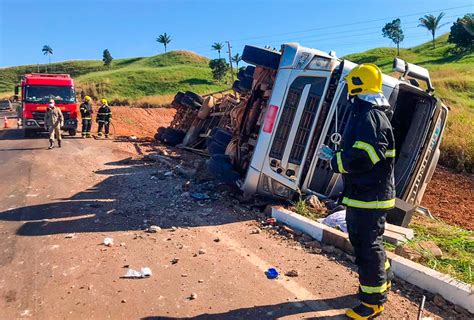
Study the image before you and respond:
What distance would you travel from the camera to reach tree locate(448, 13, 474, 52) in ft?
171

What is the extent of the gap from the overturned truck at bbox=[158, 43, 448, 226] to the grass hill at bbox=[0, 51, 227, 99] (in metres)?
36.8

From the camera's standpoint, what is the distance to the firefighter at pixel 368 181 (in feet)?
10.3

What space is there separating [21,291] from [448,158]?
10.5 metres

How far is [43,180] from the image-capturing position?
8.23 m

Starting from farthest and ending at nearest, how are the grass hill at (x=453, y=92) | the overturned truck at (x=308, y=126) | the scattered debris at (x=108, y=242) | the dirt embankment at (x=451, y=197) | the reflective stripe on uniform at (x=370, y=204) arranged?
the grass hill at (x=453, y=92)
the dirt embankment at (x=451, y=197)
the overturned truck at (x=308, y=126)
the scattered debris at (x=108, y=242)
the reflective stripe on uniform at (x=370, y=204)

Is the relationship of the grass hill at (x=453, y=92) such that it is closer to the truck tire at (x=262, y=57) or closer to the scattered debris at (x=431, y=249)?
the truck tire at (x=262, y=57)

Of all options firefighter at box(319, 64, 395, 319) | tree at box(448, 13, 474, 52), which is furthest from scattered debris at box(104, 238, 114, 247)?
tree at box(448, 13, 474, 52)

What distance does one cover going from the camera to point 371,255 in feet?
10.5

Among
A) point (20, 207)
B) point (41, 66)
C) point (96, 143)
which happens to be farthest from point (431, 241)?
point (41, 66)

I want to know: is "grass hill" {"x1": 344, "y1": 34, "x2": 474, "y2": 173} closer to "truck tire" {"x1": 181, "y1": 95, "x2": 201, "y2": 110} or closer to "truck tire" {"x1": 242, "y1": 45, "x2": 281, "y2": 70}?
"truck tire" {"x1": 242, "y1": 45, "x2": 281, "y2": 70}

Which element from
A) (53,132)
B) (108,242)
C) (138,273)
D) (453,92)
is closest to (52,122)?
(53,132)

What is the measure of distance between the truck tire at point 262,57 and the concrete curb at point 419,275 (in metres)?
2.39

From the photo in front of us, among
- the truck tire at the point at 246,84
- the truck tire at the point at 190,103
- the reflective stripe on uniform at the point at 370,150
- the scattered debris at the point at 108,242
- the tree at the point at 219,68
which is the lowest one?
the scattered debris at the point at 108,242

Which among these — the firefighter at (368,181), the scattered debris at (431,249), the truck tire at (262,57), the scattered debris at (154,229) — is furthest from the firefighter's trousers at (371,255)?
the truck tire at (262,57)
